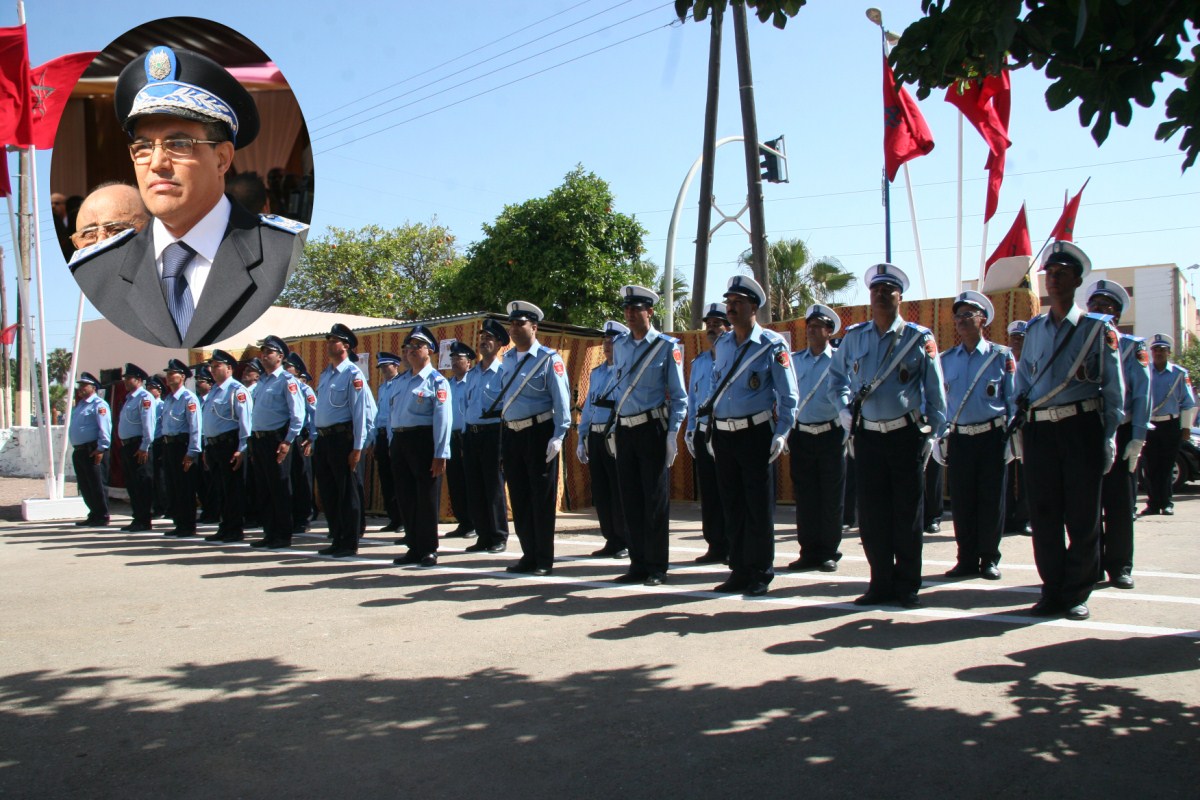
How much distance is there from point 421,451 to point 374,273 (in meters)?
Result: 32.8

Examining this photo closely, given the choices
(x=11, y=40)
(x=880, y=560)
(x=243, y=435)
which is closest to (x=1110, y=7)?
(x=880, y=560)

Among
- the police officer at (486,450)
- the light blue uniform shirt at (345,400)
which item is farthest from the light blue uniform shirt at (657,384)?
the light blue uniform shirt at (345,400)

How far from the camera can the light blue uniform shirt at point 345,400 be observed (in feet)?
30.5

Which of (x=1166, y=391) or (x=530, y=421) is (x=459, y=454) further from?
(x=1166, y=391)

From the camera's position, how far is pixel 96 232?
3.29 meters

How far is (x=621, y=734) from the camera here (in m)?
3.78

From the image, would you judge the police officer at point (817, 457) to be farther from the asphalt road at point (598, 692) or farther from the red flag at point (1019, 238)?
the red flag at point (1019, 238)

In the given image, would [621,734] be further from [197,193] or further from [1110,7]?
[1110,7]

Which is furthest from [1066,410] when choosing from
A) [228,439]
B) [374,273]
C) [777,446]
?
[374,273]

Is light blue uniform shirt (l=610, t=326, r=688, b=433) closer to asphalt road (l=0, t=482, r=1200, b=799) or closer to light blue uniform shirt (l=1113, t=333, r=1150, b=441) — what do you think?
asphalt road (l=0, t=482, r=1200, b=799)

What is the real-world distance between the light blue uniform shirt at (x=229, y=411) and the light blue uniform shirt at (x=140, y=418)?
5.80ft

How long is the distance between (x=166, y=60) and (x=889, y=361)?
453 cm

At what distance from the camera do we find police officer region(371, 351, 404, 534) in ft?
35.0

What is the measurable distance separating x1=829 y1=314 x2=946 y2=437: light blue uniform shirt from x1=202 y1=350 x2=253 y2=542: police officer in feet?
23.1
